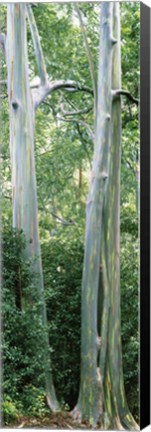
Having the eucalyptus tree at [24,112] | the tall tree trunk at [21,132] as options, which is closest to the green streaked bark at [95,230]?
the eucalyptus tree at [24,112]

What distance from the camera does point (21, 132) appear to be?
7.11m

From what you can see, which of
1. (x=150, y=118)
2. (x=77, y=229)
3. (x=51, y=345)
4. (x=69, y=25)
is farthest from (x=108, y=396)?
(x=69, y=25)

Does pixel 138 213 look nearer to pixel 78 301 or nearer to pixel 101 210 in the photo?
pixel 101 210

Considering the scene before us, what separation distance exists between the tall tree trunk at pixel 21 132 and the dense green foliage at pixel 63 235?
68 millimetres

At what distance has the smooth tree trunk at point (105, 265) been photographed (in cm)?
681

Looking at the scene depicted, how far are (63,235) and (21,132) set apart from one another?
901 millimetres

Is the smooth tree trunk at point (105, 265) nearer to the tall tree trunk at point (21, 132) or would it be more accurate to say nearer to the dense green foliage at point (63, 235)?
the dense green foliage at point (63, 235)

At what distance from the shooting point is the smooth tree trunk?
6.81 m

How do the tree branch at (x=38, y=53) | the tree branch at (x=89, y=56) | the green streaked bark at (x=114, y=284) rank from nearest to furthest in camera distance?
the green streaked bark at (x=114, y=284) < the tree branch at (x=89, y=56) < the tree branch at (x=38, y=53)

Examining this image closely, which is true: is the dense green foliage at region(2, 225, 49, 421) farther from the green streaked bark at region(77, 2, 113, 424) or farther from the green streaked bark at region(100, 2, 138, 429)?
the green streaked bark at region(100, 2, 138, 429)

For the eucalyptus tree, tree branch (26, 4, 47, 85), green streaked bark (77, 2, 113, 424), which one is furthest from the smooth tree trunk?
tree branch (26, 4, 47, 85)

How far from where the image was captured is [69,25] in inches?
276

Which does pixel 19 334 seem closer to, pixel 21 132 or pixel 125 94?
pixel 21 132

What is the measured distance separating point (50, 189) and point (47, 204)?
12 centimetres
